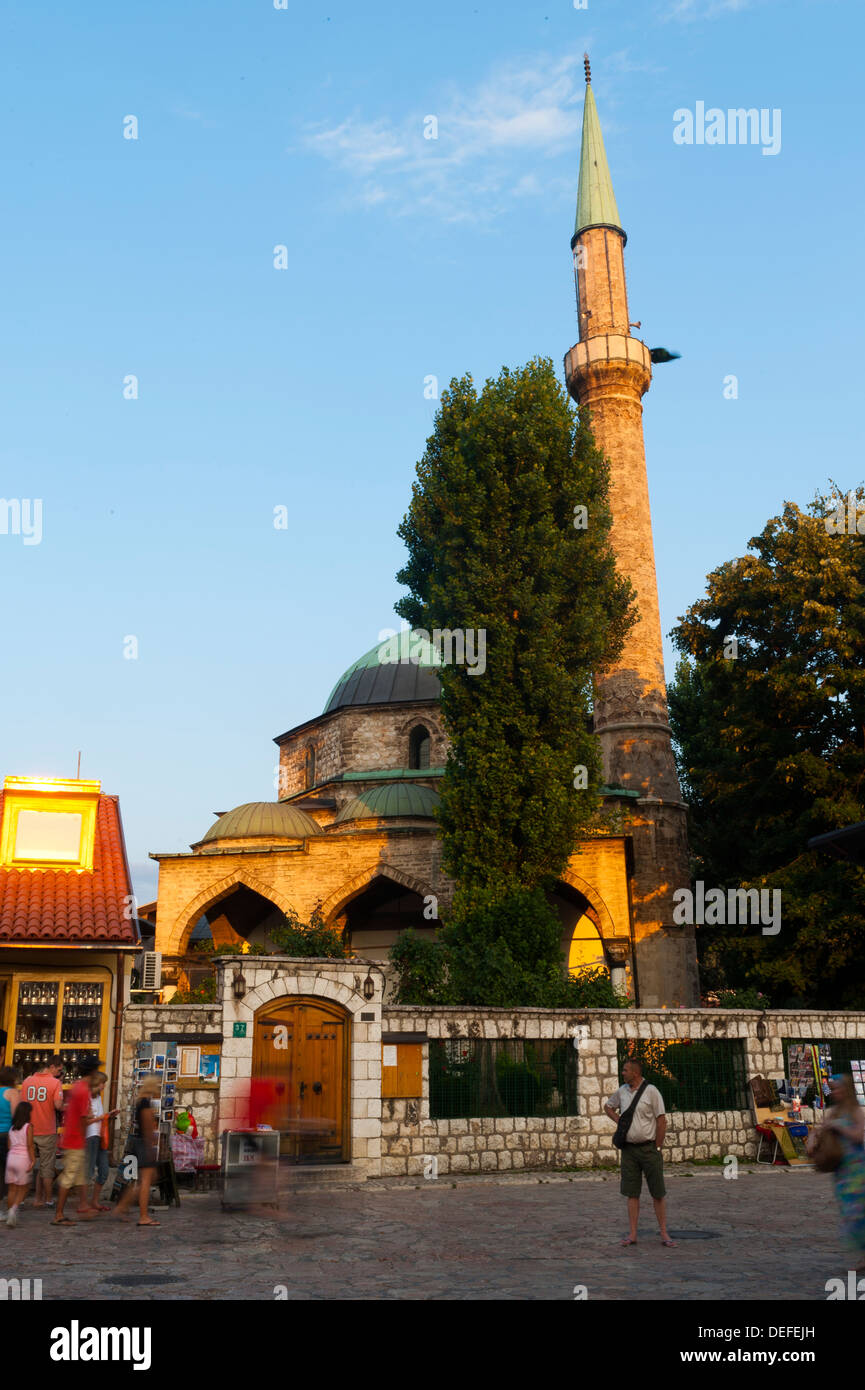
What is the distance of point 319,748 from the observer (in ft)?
113

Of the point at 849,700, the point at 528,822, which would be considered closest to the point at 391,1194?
the point at 528,822

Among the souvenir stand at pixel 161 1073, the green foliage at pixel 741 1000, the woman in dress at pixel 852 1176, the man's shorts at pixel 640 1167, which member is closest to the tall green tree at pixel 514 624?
the green foliage at pixel 741 1000

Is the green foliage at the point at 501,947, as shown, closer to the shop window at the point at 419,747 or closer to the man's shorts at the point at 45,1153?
the man's shorts at the point at 45,1153

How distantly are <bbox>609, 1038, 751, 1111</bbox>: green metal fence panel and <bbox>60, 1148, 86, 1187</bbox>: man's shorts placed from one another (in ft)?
23.5

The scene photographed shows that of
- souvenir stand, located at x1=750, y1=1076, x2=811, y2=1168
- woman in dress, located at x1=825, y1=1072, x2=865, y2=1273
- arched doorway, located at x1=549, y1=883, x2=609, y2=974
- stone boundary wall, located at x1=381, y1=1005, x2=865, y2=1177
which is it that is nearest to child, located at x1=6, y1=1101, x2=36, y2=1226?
stone boundary wall, located at x1=381, y1=1005, x2=865, y2=1177

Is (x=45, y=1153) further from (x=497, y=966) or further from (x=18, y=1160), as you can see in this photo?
(x=497, y=966)

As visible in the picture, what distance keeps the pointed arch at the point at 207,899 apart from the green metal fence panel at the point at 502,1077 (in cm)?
1291

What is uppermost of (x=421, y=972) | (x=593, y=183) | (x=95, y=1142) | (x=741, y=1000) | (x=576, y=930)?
(x=593, y=183)

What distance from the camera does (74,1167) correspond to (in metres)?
9.48

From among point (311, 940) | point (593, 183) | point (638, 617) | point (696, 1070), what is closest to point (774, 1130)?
point (696, 1070)

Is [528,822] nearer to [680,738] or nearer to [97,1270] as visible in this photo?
[97,1270]

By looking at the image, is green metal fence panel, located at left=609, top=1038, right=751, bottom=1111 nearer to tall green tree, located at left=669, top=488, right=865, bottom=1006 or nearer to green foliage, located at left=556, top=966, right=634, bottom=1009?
green foliage, located at left=556, top=966, right=634, bottom=1009

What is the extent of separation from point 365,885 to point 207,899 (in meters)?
3.85
